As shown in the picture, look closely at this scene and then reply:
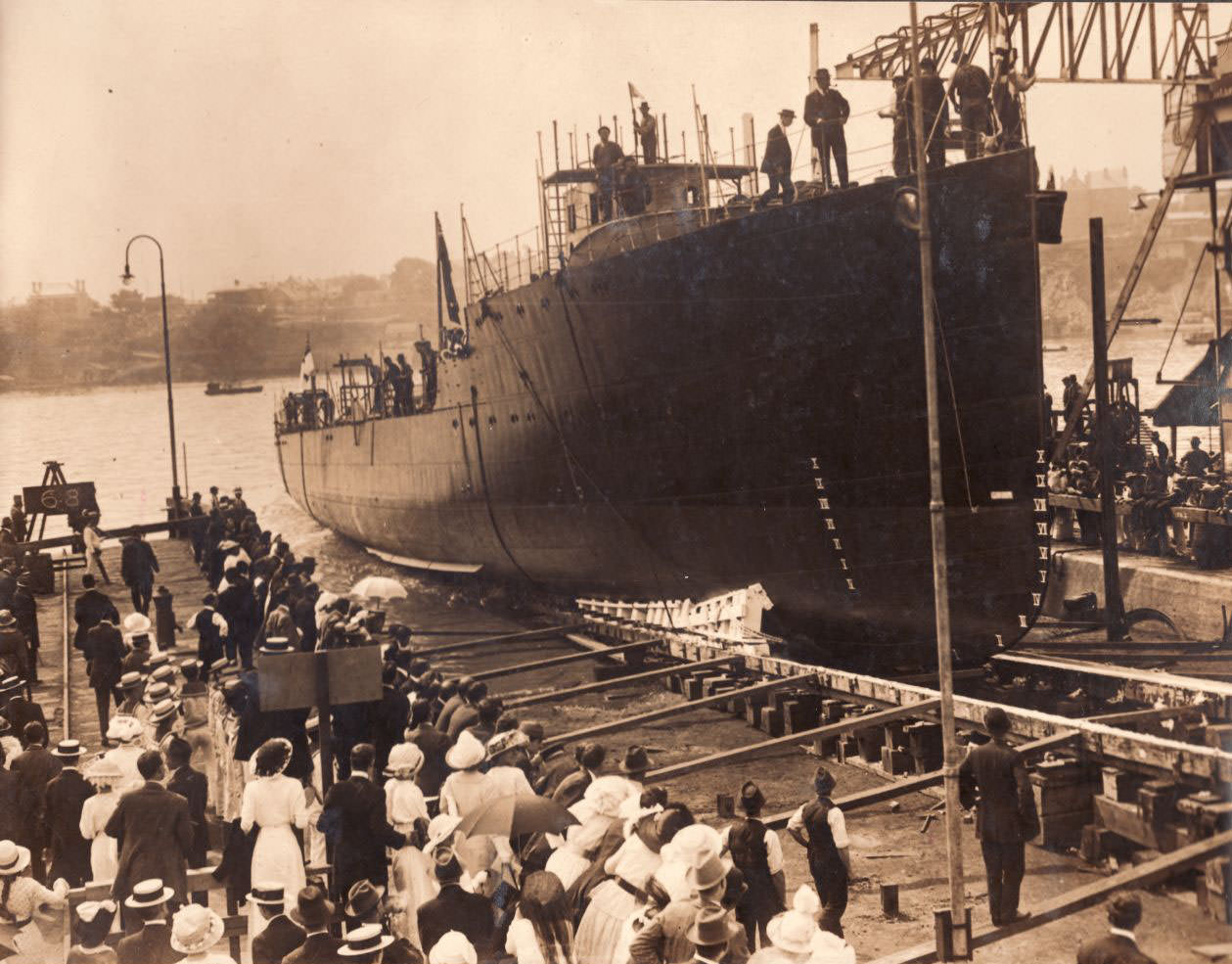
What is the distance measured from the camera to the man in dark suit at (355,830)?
652 cm

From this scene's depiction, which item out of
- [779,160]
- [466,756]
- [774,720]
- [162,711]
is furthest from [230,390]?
[466,756]

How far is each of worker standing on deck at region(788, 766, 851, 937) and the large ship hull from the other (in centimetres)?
645

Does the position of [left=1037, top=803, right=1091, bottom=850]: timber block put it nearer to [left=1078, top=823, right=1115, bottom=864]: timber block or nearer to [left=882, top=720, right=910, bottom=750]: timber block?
[left=1078, top=823, right=1115, bottom=864]: timber block

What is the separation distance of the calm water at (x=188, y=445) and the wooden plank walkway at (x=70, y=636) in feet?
21.1

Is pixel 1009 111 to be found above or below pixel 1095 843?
above

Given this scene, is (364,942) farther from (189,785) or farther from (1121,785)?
(1121,785)

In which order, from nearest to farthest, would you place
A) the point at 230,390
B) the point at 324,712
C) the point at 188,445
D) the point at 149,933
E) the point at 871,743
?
1. the point at 149,933
2. the point at 324,712
3. the point at 871,743
4. the point at 230,390
5. the point at 188,445

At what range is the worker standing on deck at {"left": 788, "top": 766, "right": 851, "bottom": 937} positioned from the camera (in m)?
6.89

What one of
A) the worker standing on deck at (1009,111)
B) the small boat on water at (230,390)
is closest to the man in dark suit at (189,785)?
the worker standing on deck at (1009,111)

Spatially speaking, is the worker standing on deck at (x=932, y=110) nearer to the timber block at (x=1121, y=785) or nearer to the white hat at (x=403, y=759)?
the timber block at (x=1121, y=785)

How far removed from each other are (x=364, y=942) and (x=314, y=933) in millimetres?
256

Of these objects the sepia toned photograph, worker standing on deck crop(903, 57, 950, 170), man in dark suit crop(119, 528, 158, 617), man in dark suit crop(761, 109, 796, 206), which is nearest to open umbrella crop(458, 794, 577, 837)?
the sepia toned photograph

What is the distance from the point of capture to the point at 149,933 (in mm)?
5500

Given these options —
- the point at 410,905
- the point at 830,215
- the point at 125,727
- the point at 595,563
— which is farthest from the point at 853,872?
the point at 595,563
